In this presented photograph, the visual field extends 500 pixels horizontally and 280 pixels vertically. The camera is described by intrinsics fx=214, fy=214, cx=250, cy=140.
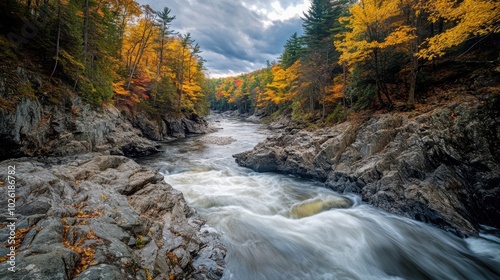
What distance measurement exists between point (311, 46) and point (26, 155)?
80.5 ft

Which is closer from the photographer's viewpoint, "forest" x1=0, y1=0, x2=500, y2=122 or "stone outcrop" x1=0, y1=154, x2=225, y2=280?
"stone outcrop" x1=0, y1=154, x2=225, y2=280

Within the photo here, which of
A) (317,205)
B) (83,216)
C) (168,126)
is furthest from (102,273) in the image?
(168,126)

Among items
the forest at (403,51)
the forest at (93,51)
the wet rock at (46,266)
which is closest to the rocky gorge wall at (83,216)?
the wet rock at (46,266)

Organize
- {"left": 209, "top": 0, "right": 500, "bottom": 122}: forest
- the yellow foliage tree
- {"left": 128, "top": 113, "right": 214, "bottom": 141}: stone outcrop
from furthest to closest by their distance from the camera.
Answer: {"left": 128, "top": 113, "right": 214, "bottom": 141}: stone outcrop < {"left": 209, "top": 0, "right": 500, "bottom": 122}: forest < the yellow foliage tree

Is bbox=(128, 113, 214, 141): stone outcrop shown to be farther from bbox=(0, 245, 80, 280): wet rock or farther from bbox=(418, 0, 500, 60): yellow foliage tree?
bbox=(418, 0, 500, 60): yellow foliage tree

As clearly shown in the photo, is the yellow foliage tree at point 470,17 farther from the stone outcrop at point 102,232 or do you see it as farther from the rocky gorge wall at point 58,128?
the rocky gorge wall at point 58,128

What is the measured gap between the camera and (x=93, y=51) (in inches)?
590

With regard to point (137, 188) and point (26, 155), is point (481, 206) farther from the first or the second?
point (26, 155)

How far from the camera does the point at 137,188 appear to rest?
6895 millimetres

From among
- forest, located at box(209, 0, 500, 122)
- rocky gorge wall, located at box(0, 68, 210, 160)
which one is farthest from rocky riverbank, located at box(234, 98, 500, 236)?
rocky gorge wall, located at box(0, 68, 210, 160)

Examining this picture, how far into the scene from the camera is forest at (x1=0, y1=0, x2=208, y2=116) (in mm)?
10273

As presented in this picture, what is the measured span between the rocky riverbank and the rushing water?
1.86 feet

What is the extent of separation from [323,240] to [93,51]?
18.2 metres

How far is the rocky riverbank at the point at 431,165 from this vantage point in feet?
22.9
